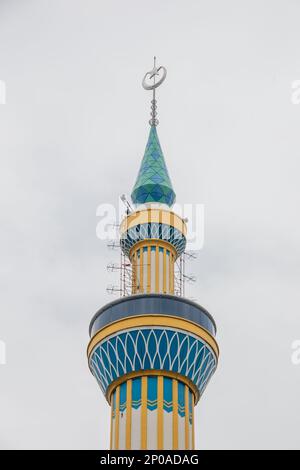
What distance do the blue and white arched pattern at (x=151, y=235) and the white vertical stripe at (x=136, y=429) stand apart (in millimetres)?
12669

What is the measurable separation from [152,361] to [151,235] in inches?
402

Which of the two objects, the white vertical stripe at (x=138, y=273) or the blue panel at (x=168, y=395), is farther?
the white vertical stripe at (x=138, y=273)

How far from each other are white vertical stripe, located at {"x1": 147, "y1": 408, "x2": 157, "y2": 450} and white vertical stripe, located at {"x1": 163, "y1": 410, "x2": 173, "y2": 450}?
22.0 inches

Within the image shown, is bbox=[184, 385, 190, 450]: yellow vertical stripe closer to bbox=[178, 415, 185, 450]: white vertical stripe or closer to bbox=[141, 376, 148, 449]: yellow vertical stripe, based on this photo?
bbox=[178, 415, 185, 450]: white vertical stripe

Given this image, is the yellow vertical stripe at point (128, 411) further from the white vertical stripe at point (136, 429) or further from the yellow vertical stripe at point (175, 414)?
the yellow vertical stripe at point (175, 414)

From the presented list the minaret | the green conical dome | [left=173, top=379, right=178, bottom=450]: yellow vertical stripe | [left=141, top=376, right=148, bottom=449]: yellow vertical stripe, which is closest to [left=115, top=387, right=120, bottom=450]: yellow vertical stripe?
the minaret

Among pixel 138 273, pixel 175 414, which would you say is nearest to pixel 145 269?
pixel 138 273

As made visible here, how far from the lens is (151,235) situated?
54.2 meters

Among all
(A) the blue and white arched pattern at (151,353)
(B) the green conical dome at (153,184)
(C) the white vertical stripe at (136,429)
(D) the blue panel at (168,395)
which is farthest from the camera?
(B) the green conical dome at (153,184)

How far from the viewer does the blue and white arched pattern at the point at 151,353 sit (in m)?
46.9

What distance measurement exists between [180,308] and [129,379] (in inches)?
196

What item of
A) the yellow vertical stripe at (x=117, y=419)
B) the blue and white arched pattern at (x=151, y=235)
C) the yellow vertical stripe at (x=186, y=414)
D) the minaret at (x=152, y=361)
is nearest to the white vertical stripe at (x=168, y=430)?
the minaret at (x=152, y=361)
